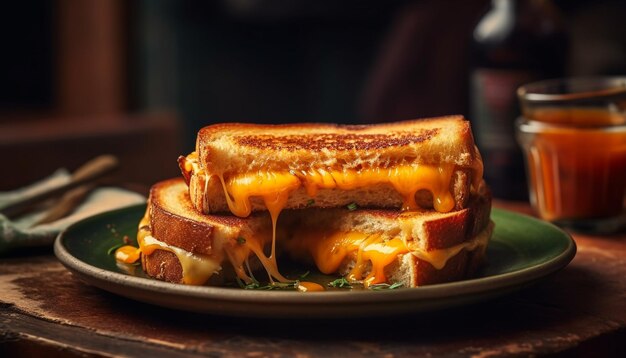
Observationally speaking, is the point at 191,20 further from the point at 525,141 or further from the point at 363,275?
the point at 363,275

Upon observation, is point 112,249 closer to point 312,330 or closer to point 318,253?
point 318,253

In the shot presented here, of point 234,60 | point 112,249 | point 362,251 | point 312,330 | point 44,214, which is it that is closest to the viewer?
point 312,330

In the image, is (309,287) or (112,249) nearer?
(309,287)

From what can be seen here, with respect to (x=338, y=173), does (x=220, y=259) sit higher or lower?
lower

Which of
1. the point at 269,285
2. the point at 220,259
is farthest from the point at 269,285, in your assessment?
the point at 220,259

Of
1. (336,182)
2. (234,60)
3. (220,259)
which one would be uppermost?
(336,182)

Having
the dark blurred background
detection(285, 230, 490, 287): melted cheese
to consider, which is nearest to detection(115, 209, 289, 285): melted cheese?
detection(285, 230, 490, 287): melted cheese

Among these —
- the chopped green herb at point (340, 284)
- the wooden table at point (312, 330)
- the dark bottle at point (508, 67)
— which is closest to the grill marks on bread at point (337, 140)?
the chopped green herb at point (340, 284)
